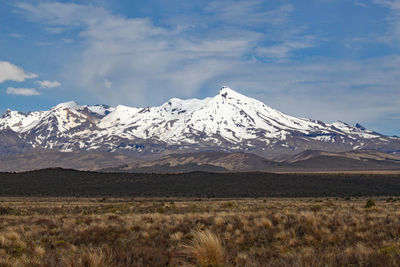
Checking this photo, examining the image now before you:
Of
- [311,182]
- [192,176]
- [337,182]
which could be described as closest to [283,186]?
[311,182]

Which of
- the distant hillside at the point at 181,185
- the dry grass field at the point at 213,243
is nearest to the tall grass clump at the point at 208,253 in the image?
the dry grass field at the point at 213,243

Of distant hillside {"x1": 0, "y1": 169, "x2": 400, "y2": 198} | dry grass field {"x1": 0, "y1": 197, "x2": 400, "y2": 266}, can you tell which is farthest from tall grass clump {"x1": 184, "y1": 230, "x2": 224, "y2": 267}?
distant hillside {"x1": 0, "y1": 169, "x2": 400, "y2": 198}

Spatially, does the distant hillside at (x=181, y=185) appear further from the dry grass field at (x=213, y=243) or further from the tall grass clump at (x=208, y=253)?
the tall grass clump at (x=208, y=253)

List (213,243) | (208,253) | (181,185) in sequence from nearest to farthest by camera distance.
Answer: (208,253) < (213,243) < (181,185)

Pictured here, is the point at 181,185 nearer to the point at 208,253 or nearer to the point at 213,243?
the point at 213,243

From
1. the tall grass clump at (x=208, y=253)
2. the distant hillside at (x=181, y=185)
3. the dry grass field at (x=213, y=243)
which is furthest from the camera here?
the distant hillside at (x=181, y=185)

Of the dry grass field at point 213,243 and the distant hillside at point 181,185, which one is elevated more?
the distant hillside at point 181,185

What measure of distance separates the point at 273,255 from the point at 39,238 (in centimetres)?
996

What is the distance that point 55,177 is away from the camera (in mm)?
103312

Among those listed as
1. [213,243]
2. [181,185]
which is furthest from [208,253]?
[181,185]

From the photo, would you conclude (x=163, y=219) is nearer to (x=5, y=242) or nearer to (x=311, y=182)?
(x=5, y=242)

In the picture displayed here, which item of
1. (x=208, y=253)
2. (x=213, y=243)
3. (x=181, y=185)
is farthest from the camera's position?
(x=181, y=185)

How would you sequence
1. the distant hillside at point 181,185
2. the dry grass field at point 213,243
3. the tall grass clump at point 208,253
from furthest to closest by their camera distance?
the distant hillside at point 181,185, the tall grass clump at point 208,253, the dry grass field at point 213,243

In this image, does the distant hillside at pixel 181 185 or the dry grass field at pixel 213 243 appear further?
the distant hillside at pixel 181 185
